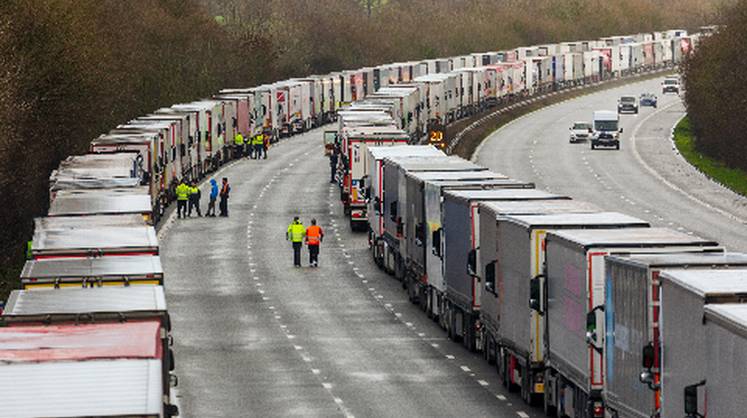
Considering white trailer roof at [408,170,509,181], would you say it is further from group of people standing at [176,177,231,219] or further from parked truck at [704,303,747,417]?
parked truck at [704,303,747,417]

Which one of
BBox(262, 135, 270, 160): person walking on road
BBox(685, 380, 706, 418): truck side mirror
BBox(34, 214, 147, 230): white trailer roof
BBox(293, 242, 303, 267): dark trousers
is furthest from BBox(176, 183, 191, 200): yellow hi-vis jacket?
BBox(685, 380, 706, 418): truck side mirror

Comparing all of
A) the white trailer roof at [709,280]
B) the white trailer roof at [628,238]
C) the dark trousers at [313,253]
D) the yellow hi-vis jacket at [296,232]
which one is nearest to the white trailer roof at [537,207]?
the white trailer roof at [628,238]

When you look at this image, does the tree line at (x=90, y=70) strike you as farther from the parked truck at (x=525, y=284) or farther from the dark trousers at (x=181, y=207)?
the parked truck at (x=525, y=284)

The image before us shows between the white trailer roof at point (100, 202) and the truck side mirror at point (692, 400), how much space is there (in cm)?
2399

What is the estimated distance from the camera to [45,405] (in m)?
17.0

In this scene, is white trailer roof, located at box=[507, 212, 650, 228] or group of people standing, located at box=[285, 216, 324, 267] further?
group of people standing, located at box=[285, 216, 324, 267]

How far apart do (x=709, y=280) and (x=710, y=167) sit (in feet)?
259

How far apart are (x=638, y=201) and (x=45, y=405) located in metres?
65.3

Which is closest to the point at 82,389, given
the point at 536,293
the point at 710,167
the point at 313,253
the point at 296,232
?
the point at 536,293

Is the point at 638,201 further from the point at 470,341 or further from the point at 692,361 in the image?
the point at 692,361

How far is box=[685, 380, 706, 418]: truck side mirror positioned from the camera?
21797 mm

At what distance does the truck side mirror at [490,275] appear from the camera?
3547cm

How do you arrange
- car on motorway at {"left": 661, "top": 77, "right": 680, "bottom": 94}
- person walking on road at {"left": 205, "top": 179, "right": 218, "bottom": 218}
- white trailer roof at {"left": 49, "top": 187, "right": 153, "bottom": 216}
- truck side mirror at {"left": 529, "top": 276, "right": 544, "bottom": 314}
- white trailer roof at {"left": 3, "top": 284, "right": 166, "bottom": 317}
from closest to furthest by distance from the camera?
white trailer roof at {"left": 3, "top": 284, "right": 166, "bottom": 317} → truck side mirror at {"left": 529, "top": 276, "right": 544, "bottom": 314} → white trailer roof at {"left": 49, "top": 187, "right": 153, "bottom": 216} → person walking on road at {"left": 205, "top": 179, "right": 218, "bottom": 218} → car on motorway at {"left": 661, "top": 77, "right": 680, "bottom": 94}

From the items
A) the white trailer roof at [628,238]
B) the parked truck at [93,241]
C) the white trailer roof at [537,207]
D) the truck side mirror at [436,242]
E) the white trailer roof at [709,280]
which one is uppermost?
the white trailer roof at [709,280]
